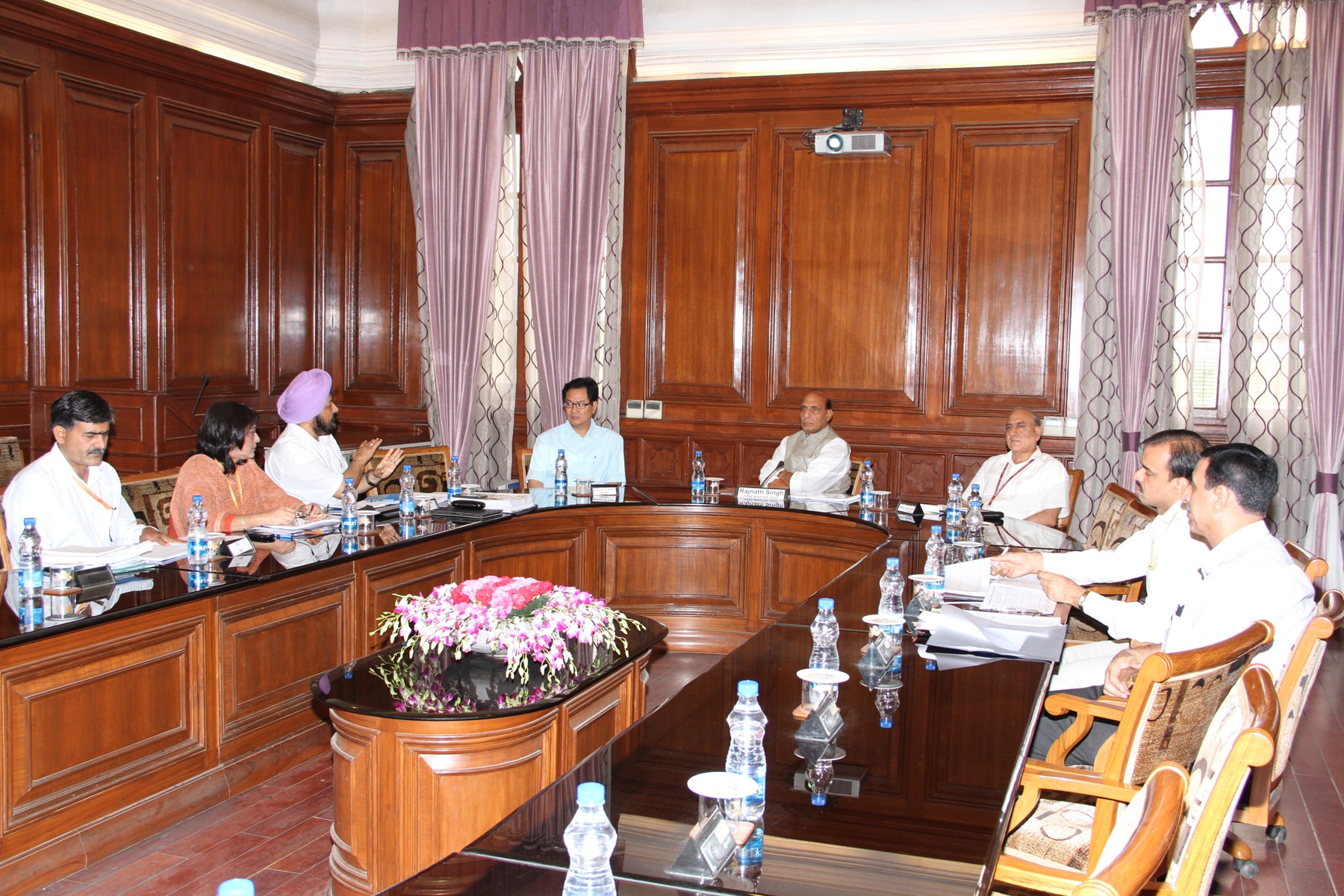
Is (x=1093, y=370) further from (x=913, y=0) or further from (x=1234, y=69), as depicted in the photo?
(x=913, y=0)

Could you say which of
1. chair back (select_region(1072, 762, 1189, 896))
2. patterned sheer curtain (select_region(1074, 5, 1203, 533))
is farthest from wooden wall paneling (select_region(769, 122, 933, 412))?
chair back (select_region(1072, 762, 1189, 896))

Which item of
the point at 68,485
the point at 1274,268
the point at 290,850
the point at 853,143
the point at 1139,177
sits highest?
the point at 853,143

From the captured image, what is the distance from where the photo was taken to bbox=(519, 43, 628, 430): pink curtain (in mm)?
7270

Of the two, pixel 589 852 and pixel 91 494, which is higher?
pixel 91 494

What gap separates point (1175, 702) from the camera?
2100 millimetres

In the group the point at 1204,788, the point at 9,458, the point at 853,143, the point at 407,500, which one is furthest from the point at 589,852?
the point at 853,143

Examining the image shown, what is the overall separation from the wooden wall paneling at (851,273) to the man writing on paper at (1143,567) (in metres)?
3.41

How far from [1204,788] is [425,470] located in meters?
4.92

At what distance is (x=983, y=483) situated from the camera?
19.6 feet

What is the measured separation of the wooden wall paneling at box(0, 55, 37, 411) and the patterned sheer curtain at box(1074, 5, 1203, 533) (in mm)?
6137

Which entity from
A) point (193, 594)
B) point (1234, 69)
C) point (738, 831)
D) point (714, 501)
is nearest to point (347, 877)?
point (193, 594)

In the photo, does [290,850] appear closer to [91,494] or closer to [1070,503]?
[91,494]

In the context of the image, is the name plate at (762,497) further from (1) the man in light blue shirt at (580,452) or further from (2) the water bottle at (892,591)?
(2) the water bottle at (892,591)

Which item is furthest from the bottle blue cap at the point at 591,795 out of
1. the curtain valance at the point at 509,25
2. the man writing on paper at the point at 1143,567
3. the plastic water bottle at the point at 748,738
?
the curtain valance at the point at 509,25
